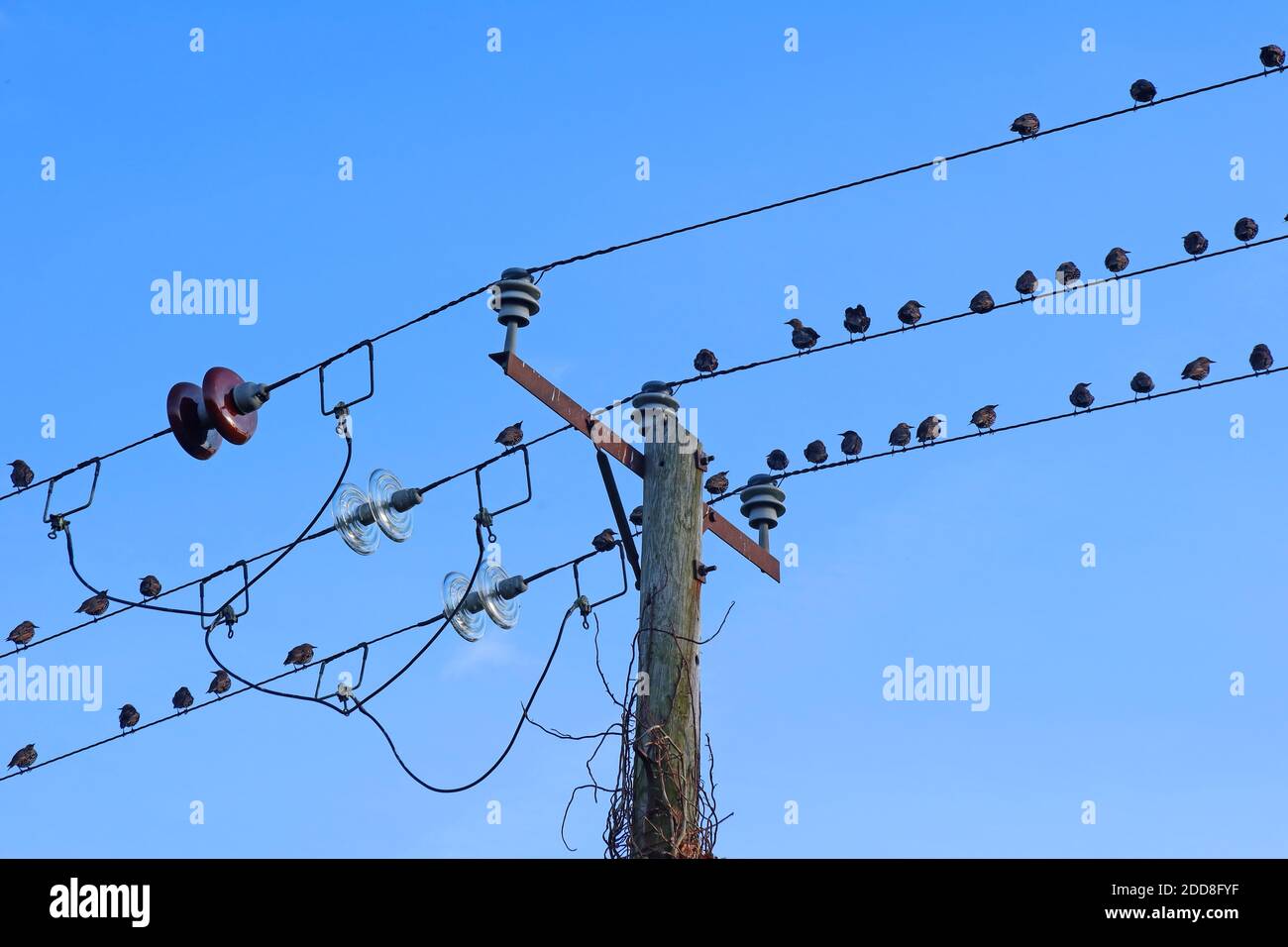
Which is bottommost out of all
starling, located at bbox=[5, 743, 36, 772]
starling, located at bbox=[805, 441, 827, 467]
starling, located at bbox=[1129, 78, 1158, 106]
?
starling, located at bbox=[5, 743, 36, 772]

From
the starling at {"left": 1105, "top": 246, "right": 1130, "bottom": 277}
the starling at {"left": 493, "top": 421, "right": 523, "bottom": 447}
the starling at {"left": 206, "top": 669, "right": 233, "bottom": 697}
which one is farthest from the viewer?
the starling at {"left": 1105, "top": 246, "right": 1130, "bottom": 277}

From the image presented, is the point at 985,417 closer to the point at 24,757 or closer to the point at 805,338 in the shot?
the point at 805,338

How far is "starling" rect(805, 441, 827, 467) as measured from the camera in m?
19.2

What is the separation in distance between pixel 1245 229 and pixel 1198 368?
1.64m

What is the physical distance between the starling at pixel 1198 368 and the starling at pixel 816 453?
4.19 metres

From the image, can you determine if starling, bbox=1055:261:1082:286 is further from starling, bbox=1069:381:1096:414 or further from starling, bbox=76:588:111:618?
starling, bbox=76:588:111:618

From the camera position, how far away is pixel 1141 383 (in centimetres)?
2086

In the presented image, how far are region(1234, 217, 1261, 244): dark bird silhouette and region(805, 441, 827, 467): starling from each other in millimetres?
5049

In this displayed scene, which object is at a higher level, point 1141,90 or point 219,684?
point 1141,90

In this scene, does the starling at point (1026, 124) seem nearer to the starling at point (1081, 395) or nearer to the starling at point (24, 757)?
the starling at point (1081, 395)

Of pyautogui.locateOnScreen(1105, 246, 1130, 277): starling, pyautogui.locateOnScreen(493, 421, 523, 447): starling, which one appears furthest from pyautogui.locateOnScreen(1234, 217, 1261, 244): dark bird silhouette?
pyautogui.locateOnScreen(493, 421, 523, 447): starling

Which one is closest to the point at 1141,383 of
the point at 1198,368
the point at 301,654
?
the point at 1198,368

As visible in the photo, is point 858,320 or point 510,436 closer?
point 510,436
